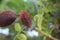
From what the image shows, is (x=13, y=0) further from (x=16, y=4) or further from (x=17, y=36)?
(x=17, y=36)

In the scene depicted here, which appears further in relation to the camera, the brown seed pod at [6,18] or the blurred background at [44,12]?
the blurred background at [44,12]

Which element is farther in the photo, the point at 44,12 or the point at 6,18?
the point at 44,12

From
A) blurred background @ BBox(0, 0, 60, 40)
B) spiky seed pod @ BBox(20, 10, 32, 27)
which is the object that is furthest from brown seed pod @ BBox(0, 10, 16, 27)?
blurred background @ BBox(0, 0, 60, 40)

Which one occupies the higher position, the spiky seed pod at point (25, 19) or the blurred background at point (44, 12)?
the blurred background at point (44, 12)

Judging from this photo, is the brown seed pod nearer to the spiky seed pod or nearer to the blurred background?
the spiky seed pod

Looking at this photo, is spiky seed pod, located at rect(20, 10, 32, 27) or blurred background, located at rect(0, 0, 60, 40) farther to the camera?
blurred background, located at rect(0, 0, 60, 40)

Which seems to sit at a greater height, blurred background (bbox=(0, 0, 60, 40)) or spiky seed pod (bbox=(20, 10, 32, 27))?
blurred background (bbox=(0, 0, 60, 40))

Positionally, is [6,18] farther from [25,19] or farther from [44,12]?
[44,12]

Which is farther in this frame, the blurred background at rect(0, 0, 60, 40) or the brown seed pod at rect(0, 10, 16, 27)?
the blurred background at rect(0, 0, 60, 40)

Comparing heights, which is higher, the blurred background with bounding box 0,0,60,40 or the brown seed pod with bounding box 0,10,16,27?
the blurred background with bounding box 0,0,60,40

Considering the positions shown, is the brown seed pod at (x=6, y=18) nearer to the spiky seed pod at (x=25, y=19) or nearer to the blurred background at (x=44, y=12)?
the spiky seed pod at (x=25, y=19)

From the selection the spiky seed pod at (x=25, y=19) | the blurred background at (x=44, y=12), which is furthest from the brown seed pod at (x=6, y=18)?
the blurred background at (x=44, y=12)

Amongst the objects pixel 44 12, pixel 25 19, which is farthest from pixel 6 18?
pixel 44 12
